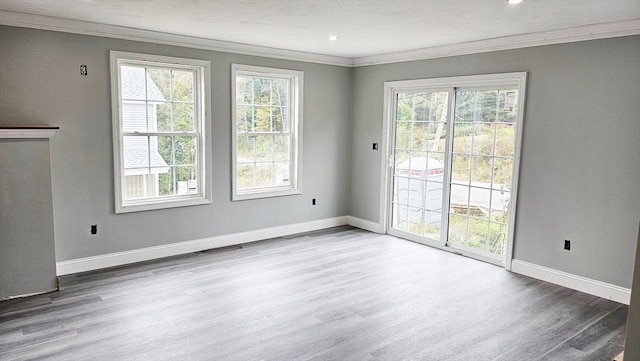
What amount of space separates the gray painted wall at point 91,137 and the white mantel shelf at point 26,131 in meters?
0.30

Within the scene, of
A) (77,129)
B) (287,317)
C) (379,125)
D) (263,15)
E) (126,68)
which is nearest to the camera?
(287,317)

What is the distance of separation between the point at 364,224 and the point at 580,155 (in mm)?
3094

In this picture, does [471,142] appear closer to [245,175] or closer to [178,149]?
[245,175]

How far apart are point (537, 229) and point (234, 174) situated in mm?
3435

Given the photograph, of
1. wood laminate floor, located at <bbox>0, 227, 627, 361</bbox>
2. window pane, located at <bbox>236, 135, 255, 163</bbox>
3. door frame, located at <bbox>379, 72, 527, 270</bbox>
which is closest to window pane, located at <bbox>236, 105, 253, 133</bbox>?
window pane, located at <bbox>236, 135, 255, 163</bbox>

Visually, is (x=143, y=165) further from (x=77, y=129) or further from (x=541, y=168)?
(x=541, y=168)

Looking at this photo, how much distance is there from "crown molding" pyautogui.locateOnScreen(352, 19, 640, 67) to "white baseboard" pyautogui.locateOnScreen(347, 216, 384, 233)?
7.36ft

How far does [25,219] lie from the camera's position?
3869mm

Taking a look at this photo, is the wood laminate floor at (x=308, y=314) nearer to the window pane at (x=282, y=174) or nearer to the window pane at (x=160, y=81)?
the window pane at (x=282, y=174)

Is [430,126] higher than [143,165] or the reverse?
higher

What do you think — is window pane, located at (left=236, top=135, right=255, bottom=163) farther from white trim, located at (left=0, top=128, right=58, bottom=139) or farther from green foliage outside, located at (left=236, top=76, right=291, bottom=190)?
white trim, located at (left=0, top=128, right=58, bottom=139)

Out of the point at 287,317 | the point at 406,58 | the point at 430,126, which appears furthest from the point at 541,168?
the point at 287,317

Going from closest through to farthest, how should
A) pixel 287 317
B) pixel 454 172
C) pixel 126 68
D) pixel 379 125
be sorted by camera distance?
pixel 287 317
pixel 126 68
pixel 454 172
pixel 379 125

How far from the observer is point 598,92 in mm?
3975
